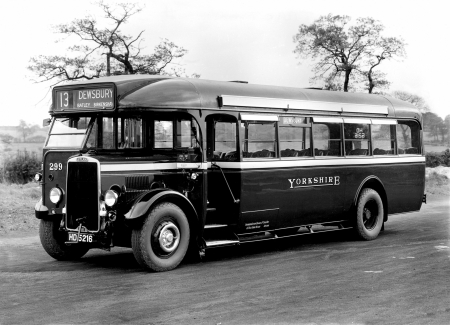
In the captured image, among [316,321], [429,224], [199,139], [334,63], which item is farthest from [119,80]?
[334,63]

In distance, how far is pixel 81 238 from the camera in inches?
382

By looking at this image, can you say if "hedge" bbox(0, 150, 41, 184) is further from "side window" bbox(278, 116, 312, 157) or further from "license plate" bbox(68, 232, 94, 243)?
"license plate" bbox(68, 232, 94, 243)

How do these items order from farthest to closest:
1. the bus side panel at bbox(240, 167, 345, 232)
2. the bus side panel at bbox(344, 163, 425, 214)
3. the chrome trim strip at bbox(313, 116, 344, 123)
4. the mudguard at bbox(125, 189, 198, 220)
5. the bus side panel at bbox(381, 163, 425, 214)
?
the bus side panel at bbox(381, 163, 425, 214) → the bus side panel at bbox(344, 163, 425, 214) → the chrome trim strip at bbox(313, 116, 344, 123) → the bus side panel at bbox(240, 167, 345, 232) → the mudguard at bbox(125, 189, 198, 220)

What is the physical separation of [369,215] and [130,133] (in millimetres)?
5471

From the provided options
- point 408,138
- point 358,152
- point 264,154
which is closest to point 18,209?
point 264,154

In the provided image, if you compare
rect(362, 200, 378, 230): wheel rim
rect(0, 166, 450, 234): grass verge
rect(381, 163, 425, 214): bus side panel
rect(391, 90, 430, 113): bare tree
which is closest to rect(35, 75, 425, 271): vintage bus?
rect(362, 200, 378, 230): wheel rim

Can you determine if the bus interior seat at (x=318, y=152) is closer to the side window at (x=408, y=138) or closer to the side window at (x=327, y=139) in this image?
the side window at (x=327, y=139)

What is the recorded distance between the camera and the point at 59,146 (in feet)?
34.8

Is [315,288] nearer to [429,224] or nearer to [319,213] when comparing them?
[319,213]

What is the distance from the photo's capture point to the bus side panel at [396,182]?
1312 cm

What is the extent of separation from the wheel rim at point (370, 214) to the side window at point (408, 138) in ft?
4.40

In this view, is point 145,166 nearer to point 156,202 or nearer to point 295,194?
point 156,202

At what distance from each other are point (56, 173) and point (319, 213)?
15.3ft

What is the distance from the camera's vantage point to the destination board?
386 inches
